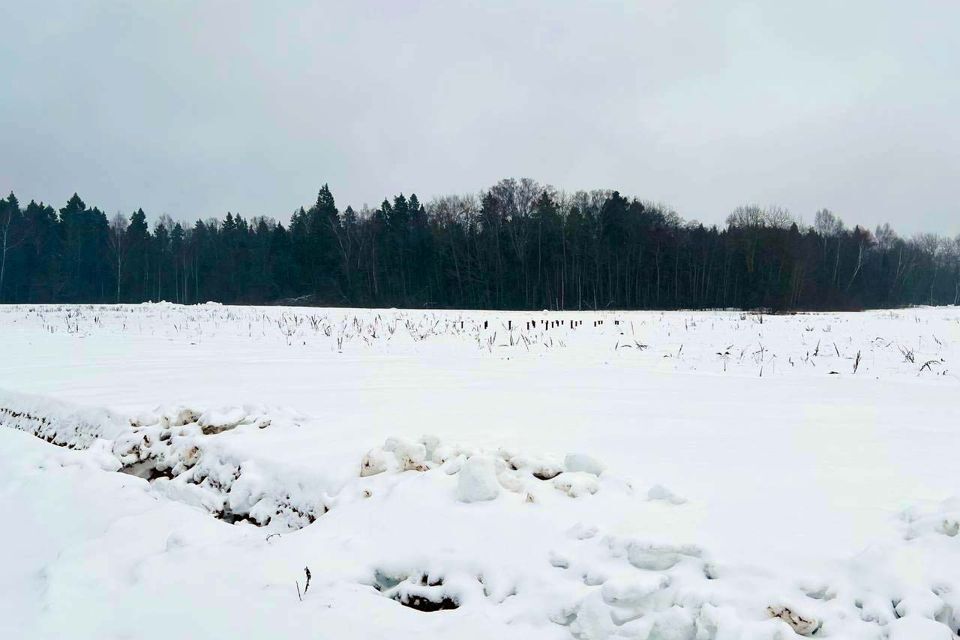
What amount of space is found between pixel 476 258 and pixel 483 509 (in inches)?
1983

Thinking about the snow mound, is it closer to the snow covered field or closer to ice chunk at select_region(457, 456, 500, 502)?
the snow covered field

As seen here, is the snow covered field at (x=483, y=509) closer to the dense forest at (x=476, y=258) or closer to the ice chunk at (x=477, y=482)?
the ice chunk at (x=477, y=482)

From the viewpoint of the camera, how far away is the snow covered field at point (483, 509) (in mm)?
2209

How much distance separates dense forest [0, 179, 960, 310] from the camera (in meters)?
50.1

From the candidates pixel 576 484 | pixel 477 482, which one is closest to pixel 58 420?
pixel 477 482

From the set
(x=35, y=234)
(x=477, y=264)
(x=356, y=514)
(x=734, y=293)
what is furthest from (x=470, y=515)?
(x=35, y=234)

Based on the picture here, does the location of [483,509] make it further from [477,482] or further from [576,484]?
[576,484]

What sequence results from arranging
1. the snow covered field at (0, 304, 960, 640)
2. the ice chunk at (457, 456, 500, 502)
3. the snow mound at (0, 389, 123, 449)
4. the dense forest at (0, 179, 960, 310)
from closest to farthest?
the snow covered field at (0, 304, 960, 640) → the ice chunk at (457, 456, 500, 502) → the snow mound at (0, 389, 123, 449) → the dense forest at (0, 179, 960, 310)

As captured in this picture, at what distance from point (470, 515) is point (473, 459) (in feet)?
1.17

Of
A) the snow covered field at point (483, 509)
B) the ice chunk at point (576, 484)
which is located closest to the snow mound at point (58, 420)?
the snow covered field at point (483, 509)

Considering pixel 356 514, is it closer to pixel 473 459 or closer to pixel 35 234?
pixel 473 459

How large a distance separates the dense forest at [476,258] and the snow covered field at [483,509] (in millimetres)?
41830

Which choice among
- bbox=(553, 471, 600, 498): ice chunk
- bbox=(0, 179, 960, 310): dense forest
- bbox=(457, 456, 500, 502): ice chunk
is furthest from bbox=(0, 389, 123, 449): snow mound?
bbox=(0, 179, 960, 310): dense forest

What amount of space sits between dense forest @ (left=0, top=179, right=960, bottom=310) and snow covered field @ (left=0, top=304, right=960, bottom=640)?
137ft
